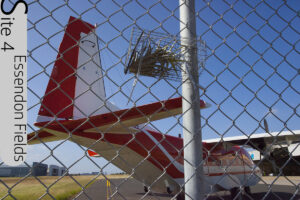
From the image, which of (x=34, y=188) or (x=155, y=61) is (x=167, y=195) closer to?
(x=34, y=188)

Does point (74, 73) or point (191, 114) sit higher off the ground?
point (74, 73)

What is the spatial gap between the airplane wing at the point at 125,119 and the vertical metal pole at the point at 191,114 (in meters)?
0.14

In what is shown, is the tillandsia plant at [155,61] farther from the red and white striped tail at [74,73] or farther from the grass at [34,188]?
the grass at [34,188]

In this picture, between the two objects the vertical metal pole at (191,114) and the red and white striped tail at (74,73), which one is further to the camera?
the vertical metal pole at (191,114)

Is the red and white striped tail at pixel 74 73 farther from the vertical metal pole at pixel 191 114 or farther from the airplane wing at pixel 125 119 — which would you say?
the vertical metal pole at pixel 191 114

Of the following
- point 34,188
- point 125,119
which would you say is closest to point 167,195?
point 34,188

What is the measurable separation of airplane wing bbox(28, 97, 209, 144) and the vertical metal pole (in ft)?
0.48

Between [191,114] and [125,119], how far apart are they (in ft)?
5.78

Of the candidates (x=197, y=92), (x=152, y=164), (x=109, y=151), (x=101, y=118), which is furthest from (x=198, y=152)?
(x=152, y=164)

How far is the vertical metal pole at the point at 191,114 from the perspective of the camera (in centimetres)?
132

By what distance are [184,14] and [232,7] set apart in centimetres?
36

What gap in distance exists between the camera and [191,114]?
1352 mm

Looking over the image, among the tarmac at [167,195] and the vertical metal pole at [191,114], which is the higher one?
the vertical metal pole at [191,114]

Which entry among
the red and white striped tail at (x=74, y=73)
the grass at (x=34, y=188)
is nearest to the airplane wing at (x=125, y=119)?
the red and white striped tail at (x=74, y=73)
